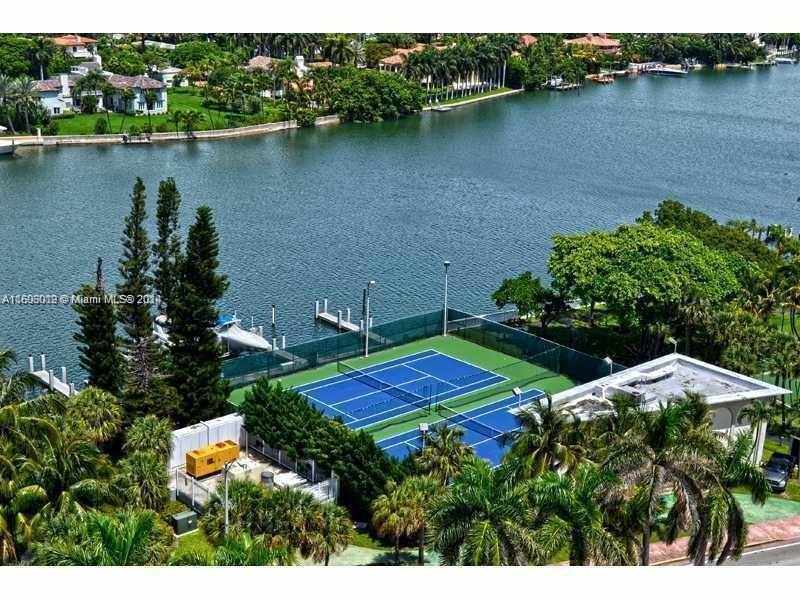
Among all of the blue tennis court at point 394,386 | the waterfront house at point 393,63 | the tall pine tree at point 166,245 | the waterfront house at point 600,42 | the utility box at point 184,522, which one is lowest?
the utility box at point 184,522

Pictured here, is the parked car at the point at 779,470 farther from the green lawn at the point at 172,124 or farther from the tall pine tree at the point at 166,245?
the green lawn at the point at 172,124

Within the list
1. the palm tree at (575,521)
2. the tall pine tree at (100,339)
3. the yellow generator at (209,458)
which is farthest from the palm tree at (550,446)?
the tall pine tree at (100,339)

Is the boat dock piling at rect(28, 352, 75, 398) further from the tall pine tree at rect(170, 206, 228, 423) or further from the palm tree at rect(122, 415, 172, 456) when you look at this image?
the palm tree at rect(122, 415, 172, 456)

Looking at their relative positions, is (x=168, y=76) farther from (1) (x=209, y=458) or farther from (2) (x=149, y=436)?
(2) (x=149, y=436)

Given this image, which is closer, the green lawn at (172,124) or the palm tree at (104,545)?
the palm tree at (104,545)

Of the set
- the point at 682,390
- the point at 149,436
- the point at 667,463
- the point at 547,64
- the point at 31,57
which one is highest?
the point at 31,57

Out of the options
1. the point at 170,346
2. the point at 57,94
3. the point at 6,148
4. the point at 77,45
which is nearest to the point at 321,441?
the point at 170,346

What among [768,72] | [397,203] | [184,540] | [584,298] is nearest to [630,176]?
[397,203]
